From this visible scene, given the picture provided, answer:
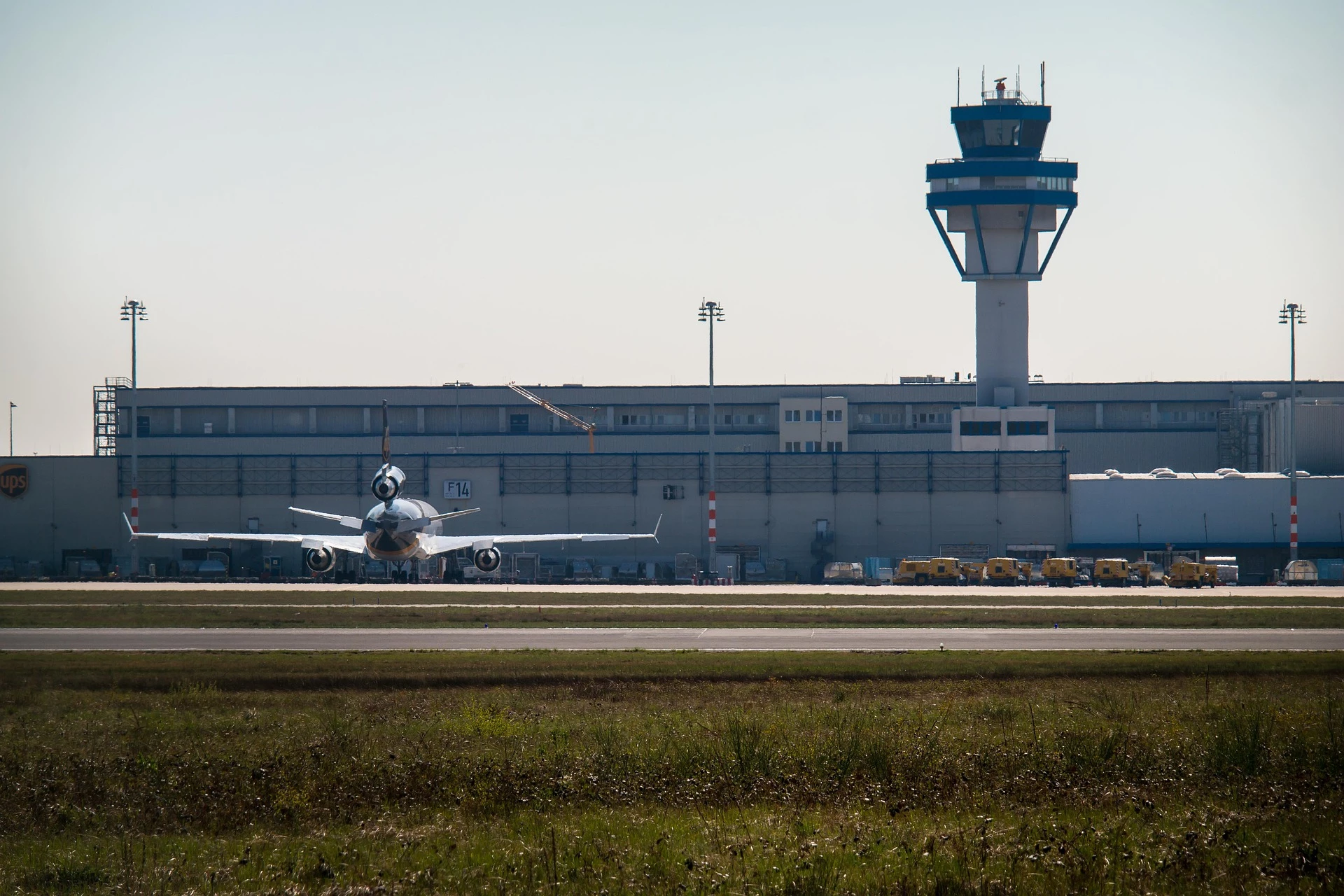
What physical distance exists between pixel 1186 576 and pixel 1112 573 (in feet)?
17.4

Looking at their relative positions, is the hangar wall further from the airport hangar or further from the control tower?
the control tower

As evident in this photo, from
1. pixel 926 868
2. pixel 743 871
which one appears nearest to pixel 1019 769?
pixel 926 868

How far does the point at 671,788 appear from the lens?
20.8 meters

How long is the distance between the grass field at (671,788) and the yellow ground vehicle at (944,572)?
5982 centimetres

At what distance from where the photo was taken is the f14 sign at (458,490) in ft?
361

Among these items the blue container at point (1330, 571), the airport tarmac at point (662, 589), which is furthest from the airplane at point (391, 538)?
the blue container at point (1330, 571)

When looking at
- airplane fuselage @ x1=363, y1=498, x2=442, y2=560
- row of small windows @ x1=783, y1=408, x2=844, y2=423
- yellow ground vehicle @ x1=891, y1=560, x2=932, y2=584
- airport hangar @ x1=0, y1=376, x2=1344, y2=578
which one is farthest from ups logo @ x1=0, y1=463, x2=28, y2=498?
yellow ground vehicle @ x1=891, y1=560, x2=932, y2=584

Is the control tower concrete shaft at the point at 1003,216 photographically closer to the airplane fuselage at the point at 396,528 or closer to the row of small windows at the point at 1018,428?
the row of small windows at the point at 1018,428

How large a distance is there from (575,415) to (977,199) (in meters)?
50.7

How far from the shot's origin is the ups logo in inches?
4318

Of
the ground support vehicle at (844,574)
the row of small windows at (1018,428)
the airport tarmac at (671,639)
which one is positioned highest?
the row of small windows at (1018,428)

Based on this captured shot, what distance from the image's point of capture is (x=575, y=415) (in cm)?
14312

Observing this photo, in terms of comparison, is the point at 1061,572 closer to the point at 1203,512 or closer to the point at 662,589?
the point at 1203,512

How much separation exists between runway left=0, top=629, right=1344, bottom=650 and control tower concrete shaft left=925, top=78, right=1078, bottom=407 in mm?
82031
